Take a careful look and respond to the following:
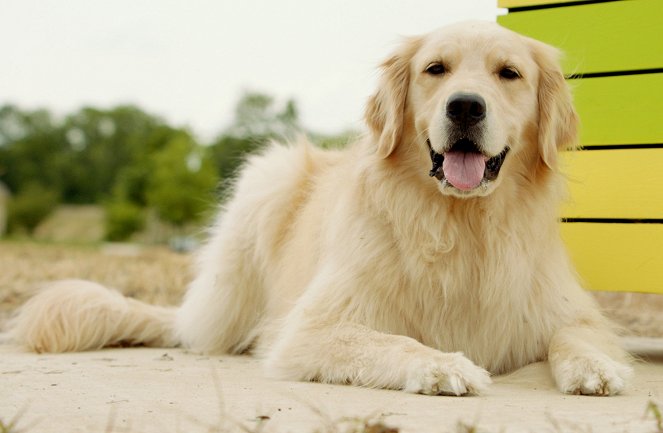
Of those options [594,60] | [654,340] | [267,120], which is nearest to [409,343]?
[594,60]

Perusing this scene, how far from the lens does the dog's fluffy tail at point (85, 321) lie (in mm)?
4148

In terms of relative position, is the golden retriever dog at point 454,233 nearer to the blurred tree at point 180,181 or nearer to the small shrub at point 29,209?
the blurred tree at point 180,181

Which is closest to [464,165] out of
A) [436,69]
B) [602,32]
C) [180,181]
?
[436,69]

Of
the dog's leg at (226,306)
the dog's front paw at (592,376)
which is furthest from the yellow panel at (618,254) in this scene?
the dog's leg at (226,306)

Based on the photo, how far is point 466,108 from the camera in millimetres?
3000

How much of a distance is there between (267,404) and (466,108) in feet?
4.43

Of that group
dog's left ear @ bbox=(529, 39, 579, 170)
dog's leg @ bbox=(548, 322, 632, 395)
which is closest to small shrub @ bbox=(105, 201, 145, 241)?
dog's left ear @ bbox=(529, 39, 579, 170)

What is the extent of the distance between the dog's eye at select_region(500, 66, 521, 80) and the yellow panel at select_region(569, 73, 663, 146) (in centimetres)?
91

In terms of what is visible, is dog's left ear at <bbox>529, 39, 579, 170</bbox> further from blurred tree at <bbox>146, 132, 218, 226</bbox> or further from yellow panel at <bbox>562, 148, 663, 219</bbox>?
blurred tree at <bbox>146, 132, 218, 226</bbox>

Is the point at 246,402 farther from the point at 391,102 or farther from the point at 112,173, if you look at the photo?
the point at 112,173

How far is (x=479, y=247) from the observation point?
10.8ft

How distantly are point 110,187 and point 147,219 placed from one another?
13453mm

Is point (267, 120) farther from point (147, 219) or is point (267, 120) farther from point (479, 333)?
point (479, 333)

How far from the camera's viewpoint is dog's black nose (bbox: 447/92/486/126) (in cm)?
299
